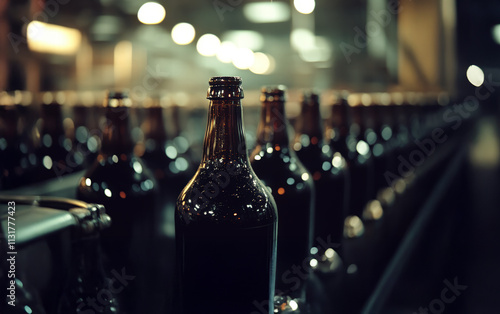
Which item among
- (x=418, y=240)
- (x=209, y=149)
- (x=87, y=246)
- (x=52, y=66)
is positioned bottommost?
(x=418, y=240)

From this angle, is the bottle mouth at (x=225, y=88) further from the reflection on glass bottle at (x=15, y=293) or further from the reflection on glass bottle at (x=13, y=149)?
the reflection on glass bottle at (x=13, y=149)

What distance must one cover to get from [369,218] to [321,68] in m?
6.04

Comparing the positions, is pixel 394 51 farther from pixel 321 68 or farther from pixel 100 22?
pixel 100 22

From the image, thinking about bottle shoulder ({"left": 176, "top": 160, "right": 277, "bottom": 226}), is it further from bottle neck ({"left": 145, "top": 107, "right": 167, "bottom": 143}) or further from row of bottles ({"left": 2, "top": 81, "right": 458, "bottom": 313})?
bottle neck ({"left": 145, "top": 107, "right": 167, "bottom": 143})

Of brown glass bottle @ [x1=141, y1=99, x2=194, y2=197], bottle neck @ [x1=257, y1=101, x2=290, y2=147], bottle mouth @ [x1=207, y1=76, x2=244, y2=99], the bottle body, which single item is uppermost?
bottle mouth @ [x1=207, y1=76, x2=244, y2=99]

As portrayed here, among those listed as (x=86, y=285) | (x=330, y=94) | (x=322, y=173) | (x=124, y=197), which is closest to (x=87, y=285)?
(x=86, y=285)

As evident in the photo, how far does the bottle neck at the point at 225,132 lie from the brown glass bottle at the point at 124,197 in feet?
0.73

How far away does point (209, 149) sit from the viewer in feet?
1.79

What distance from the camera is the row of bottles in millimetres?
523

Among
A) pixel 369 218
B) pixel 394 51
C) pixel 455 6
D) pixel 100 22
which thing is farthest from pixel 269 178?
pixel 100 22

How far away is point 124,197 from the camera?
2.32ft

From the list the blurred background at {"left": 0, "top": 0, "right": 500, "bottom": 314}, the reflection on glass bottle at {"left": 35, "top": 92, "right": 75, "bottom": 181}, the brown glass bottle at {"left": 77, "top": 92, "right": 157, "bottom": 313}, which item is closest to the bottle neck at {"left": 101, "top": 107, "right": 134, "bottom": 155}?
the brown glass bottle at {"left": 77, "top": 92, "right": 157, "bottom": 313}

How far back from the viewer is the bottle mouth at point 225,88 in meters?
0.51

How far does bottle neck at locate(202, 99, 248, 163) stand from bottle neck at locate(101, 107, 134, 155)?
0.84 ft
